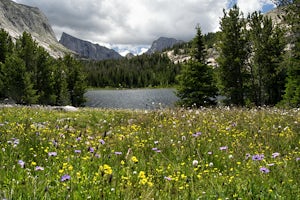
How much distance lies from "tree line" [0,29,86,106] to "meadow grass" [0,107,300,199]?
41398mm

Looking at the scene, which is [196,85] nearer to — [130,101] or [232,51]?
[232,51]

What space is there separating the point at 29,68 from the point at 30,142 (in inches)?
1943

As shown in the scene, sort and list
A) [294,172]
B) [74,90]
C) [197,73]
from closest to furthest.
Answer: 1. [294,172]
2. [197,73]
3. [74,90]

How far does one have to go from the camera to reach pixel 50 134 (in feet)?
24.8

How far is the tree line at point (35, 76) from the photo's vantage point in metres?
47.4

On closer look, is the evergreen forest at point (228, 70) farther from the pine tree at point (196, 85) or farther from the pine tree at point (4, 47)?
the pine tree at point (4, 47)

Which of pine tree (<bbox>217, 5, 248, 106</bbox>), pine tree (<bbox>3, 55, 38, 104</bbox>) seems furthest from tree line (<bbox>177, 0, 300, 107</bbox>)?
pine tree (<bbox>3, 55, 38, 104</bbox>)

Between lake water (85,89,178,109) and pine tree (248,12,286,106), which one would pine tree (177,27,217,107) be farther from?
pine tree (248,12,286,106)

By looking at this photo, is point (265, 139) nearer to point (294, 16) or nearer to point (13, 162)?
point (13, 162)

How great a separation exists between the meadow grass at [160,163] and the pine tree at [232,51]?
27.7 meters

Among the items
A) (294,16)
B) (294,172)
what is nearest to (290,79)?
(294,16)

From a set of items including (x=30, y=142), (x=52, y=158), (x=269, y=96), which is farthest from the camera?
(x=269, y=96)

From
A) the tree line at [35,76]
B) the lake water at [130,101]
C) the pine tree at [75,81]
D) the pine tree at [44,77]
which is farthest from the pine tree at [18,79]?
the lake water at [130,101]

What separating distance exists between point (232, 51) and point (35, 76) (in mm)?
33058
